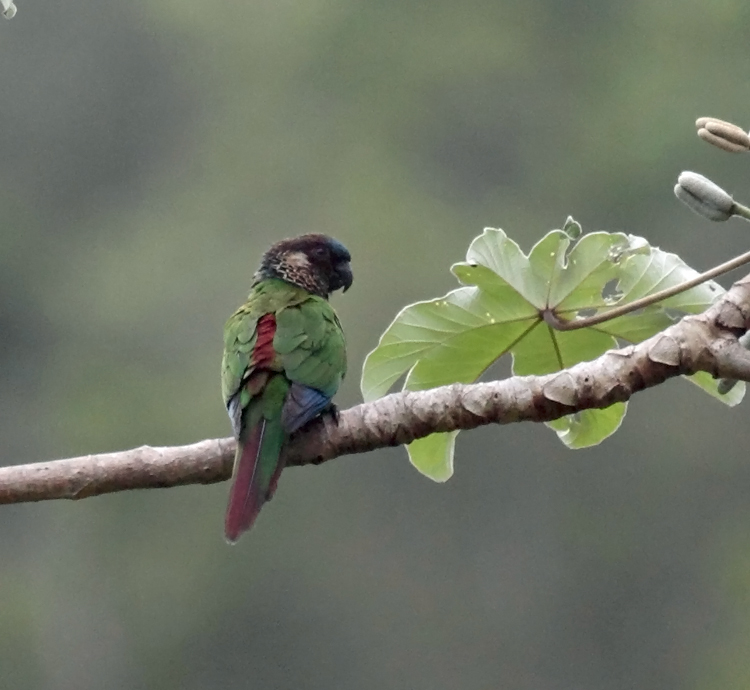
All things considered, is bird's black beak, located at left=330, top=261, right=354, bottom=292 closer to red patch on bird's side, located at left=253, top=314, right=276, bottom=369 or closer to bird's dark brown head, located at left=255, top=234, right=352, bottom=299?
bird's dark brown head, located at left=255, top=234, right=352, bottom=299

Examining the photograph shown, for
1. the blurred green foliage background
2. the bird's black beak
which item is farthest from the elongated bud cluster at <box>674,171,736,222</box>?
the blurred green foliage background

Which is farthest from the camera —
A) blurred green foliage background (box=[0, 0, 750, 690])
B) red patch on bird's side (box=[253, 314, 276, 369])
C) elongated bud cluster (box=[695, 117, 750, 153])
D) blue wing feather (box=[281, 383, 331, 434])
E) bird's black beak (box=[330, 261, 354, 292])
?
blurred green foliage background (box=[0, 0, 750, 690])

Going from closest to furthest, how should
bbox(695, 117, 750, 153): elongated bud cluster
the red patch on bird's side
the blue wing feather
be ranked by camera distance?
1. bbox(695, 117, 750, 153): elongated bud cluster
2. the blue wing feather
3. the red patch on bird's side

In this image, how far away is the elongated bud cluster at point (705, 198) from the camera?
65.5 inches

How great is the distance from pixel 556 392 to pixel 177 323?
9640 millimetres

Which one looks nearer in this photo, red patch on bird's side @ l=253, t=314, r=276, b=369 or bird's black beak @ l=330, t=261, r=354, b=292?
red patch on bird's side @ l=253, t=314, r=276, b=369

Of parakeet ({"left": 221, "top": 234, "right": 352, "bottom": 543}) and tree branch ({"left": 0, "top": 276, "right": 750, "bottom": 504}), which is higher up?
parakeet ({"left": 221, "top": 234, "right": 352, "bottom": 543})

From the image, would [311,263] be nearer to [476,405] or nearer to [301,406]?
[301,406]

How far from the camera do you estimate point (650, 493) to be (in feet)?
36.9

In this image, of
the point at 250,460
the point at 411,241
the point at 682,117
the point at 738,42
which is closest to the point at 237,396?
the point at 250,460

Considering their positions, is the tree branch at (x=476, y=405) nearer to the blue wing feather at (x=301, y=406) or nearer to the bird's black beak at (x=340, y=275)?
the blue wing feather at (x=301, y=406)

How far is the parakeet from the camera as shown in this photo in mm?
1980

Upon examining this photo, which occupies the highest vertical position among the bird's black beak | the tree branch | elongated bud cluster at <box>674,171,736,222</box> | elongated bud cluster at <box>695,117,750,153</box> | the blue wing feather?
the bird's black beak

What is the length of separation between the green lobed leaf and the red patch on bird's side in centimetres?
36
